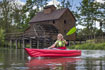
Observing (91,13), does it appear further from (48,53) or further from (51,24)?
(48,53)

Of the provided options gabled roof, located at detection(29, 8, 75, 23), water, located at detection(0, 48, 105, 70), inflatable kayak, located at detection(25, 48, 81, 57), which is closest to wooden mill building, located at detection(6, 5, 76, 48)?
gabled roof, located at detection(29, 8, 75, 23)

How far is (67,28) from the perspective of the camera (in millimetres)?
47125

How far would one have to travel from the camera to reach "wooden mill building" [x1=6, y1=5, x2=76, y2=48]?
4196 cm

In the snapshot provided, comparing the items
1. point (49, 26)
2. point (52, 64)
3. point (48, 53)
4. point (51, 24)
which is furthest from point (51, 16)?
point (52, 64)

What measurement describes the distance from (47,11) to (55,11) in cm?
198

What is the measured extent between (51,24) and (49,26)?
64.4 inches

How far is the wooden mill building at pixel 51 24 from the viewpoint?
138 feet

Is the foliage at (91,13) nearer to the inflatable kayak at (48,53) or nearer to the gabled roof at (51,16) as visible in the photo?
the gabled roof at (51,16)

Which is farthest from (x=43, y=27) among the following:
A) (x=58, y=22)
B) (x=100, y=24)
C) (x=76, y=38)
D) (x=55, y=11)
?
(x=100, y=24)

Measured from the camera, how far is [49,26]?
146ft

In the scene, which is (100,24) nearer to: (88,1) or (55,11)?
(88,1)

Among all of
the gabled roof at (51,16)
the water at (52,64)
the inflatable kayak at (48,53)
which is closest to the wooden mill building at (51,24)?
the gabled roof at (51,16)

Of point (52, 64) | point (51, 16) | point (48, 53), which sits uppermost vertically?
point (51, 16)

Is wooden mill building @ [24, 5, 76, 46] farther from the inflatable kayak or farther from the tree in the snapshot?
the inflatable kayak
